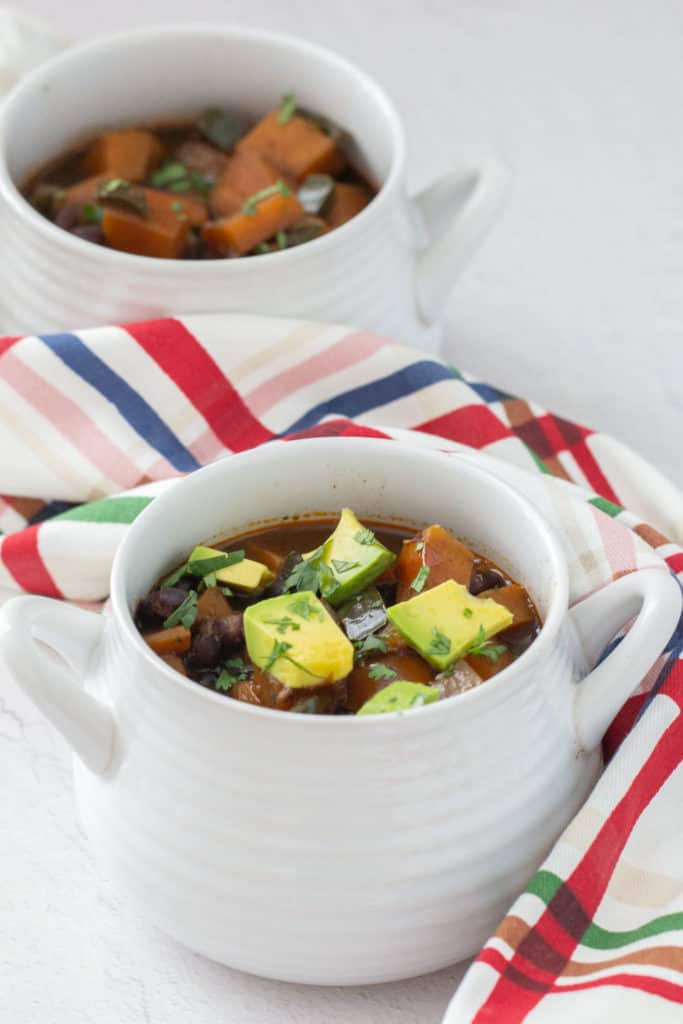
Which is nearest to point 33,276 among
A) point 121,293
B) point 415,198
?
point 121,293

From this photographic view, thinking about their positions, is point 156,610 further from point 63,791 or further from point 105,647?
point 63,791

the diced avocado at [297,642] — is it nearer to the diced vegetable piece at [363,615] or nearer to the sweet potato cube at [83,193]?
the diced vegetable piece at [363,615]

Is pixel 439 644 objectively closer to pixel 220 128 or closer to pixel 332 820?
pixel 332 820

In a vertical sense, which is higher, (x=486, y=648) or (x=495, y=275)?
(x=486, y=648)

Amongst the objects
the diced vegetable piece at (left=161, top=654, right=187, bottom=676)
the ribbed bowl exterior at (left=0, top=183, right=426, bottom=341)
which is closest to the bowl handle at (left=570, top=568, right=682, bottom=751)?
the diced vegetable piece at (left=161, top=654, right=187, bottom=676)

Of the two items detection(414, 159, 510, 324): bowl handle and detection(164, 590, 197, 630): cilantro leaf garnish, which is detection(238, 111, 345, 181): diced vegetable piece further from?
detection(164, 590, 197, 630): cilantro leaf garnish

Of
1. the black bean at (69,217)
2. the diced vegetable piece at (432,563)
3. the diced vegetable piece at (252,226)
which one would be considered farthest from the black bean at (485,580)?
the black bean at (69,217)

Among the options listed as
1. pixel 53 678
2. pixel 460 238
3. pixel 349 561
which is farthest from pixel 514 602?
pixel 460 238
